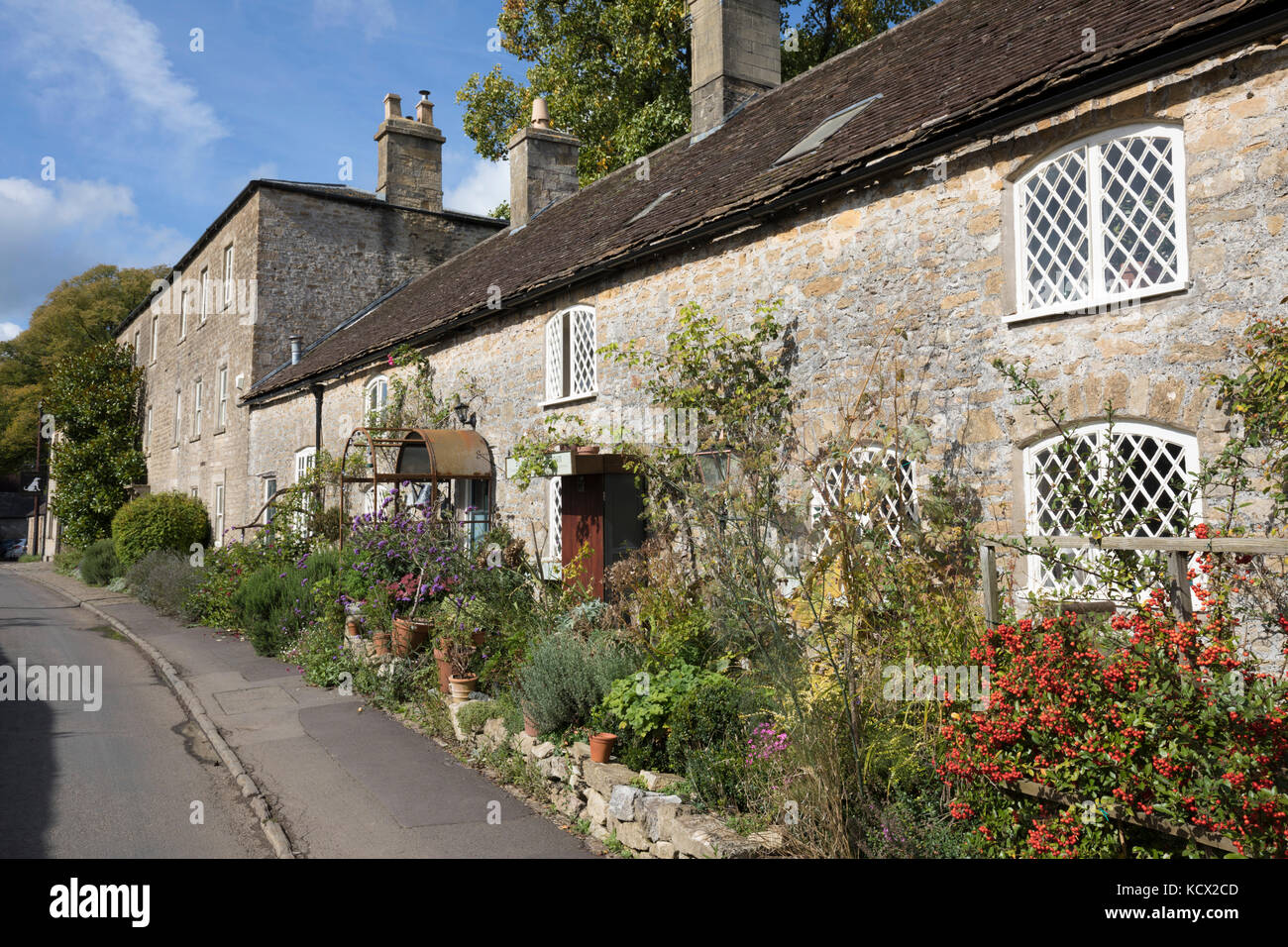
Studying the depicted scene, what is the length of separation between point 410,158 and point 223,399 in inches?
314

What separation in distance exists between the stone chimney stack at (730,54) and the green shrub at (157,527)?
16.6m

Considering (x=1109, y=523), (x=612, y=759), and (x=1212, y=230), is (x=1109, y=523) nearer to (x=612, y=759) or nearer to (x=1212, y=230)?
(x=1212, y=230)

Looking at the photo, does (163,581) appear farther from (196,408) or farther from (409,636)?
(196,408)

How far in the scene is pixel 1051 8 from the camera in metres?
7.89

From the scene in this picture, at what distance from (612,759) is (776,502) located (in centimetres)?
284

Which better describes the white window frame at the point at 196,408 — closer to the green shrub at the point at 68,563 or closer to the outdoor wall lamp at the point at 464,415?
the green shrub at the point at 68,563

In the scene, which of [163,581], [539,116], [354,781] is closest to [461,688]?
[354,781]

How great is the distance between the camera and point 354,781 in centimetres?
659

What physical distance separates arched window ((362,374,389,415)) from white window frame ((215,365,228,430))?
9323 millimetres

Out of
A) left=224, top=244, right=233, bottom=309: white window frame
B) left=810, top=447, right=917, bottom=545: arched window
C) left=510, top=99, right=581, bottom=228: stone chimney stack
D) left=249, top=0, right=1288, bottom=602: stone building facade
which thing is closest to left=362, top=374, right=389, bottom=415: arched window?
left=510, top=99, right=581, bottom=228: stone chimney stack

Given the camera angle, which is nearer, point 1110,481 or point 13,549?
point 1110,481

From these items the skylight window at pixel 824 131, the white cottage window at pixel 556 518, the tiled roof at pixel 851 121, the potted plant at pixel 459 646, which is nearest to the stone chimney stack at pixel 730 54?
the tiled roof at pixel 851 121

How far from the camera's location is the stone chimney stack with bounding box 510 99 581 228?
17.0m

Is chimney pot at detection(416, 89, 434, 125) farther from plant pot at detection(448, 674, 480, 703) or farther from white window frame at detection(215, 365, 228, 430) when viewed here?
plant pot at detection(448, 674, 480, 703)
